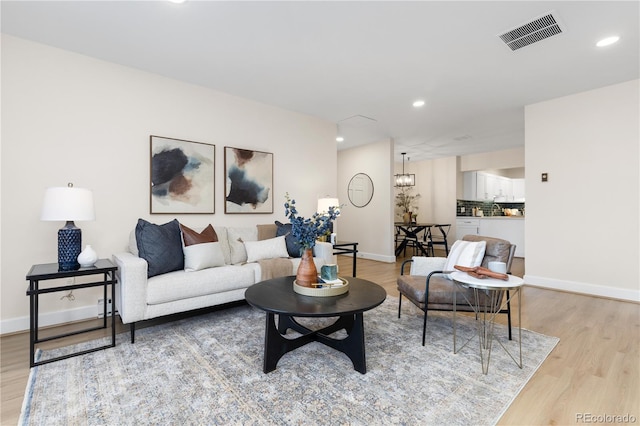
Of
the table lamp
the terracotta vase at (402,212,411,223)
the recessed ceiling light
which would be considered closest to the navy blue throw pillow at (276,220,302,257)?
the table lamp

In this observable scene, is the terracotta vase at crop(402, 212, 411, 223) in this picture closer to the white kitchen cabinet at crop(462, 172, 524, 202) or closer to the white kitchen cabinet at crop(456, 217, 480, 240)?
the white kitchen cabinet at crop(456, 217, 480, 240)

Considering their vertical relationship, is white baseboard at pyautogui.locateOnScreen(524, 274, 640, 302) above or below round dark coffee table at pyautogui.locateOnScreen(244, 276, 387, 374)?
below

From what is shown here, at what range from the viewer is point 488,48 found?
284cm

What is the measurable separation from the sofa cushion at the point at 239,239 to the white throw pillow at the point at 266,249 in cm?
7

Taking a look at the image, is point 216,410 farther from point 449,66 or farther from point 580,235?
point 580,235

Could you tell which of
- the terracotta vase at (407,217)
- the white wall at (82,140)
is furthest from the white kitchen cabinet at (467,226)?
the white wall at (82,140)

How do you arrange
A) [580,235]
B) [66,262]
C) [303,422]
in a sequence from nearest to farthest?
[303,422] → [66,262] → [580,235]

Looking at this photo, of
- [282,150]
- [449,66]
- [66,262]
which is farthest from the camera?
[282,150]

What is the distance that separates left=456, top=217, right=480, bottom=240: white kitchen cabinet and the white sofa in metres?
6.06

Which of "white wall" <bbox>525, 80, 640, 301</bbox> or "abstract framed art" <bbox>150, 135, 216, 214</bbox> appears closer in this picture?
"abstract framed art" <bbox>150, 135, 216, 214</bbox>

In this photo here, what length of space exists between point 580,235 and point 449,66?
9.33 feet

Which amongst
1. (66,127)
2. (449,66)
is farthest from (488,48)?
(66,127)

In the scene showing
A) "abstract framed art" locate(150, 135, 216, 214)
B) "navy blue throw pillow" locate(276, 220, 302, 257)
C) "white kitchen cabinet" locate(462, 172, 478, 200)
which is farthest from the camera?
"white kitchen cabinet" locate(462, 172, 478, 200)

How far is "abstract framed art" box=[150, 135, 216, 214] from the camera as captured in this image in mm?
3412
